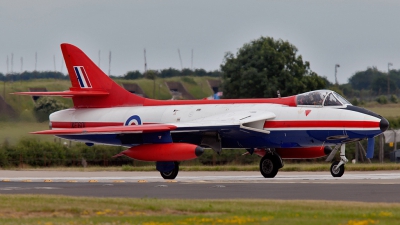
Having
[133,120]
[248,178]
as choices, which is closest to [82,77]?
[133,120]

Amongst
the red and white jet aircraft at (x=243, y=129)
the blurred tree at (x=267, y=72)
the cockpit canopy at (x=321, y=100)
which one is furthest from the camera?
the blurred tree at (x=267, y=72)

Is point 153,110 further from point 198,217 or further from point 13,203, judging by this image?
point 198,217

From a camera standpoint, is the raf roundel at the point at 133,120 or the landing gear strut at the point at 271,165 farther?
the raf roundel at the point at 133,120

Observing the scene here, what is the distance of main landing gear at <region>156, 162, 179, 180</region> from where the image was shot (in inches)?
970

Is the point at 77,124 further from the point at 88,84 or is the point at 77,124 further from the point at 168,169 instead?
the point at 168,169

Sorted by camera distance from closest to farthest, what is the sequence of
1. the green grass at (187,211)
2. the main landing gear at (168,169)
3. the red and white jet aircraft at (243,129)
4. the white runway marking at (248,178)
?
the green grass at (187,211)
the white runway marking at (248,178)
the red and white jet aircraft at (243,129)
the main landing gear at (168,169)

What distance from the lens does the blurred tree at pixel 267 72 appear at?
60.1 metres

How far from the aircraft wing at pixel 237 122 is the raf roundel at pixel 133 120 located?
2.29 meters

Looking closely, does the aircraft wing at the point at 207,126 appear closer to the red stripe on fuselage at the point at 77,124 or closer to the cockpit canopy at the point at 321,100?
the cockpit canopy at the point at 321,100

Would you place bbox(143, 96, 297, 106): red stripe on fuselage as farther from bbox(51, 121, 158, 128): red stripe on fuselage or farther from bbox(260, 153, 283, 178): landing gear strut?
bbox(260, 153, 283, 178): landing gear strut

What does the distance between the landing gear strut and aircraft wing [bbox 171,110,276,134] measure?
51.3 inches

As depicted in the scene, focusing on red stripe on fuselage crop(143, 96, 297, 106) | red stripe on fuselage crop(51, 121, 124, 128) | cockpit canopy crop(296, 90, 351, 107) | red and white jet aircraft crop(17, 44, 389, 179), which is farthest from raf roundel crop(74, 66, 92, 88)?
cockpit canopy crop(296, 90, 351, 107)

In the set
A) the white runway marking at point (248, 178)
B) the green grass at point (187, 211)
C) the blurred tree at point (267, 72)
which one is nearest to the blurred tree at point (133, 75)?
the blurred tree at point (267, 72)

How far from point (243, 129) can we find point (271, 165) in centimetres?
196
